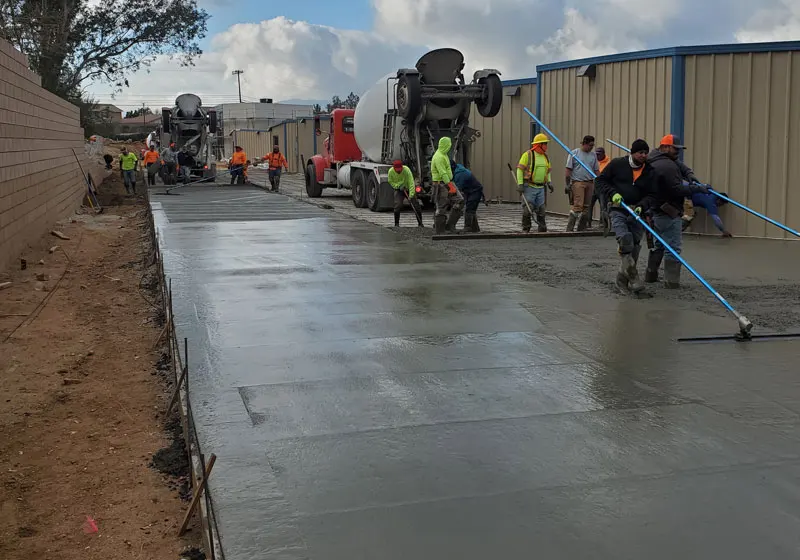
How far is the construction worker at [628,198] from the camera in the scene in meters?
9.27

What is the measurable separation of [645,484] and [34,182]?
13.6m

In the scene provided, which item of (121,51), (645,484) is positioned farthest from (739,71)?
(121,51)

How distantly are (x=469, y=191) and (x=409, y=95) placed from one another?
12.3 feet

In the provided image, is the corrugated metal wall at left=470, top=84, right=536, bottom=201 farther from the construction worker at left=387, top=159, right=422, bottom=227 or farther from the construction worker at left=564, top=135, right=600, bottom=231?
the construction worker at left=564, top=135, right=600, bottom=231

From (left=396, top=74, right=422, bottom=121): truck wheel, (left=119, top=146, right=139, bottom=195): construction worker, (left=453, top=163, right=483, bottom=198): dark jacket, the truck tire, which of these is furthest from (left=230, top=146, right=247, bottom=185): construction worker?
(left=453, top=163, right=483, bottom=198): dark jacket

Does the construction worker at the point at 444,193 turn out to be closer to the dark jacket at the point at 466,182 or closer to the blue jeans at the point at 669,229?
the dark jacket at the point at 466,182

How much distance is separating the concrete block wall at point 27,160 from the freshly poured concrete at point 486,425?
4993 millimetres

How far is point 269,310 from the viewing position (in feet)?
27.6

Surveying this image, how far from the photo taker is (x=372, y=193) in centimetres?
2023

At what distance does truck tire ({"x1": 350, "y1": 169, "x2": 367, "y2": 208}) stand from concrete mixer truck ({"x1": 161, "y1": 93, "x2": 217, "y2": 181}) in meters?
11.5

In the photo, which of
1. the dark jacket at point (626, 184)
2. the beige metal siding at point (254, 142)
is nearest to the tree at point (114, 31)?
the beige metal siding at point (254, 142)

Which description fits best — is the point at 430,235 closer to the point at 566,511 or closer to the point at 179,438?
Result: the point at 179,438

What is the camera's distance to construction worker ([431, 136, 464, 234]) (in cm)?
1429

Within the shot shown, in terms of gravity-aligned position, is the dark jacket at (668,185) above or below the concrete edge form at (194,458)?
above
